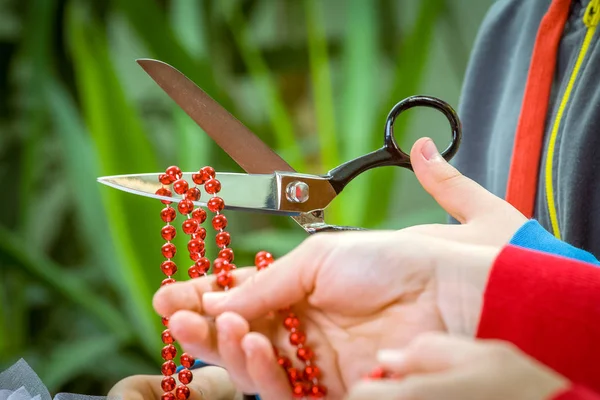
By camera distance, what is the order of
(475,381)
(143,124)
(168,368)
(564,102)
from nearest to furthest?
(475,381), (168,368), (564,102), (143,124)

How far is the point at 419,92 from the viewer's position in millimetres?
1407

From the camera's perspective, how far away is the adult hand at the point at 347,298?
420 mm

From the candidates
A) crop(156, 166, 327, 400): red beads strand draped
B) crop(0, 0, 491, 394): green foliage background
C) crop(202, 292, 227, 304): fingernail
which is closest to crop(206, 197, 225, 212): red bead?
crop(156, 166, 327, 400): red beads strand draped

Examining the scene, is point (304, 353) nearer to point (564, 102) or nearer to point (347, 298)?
point (347, 298)

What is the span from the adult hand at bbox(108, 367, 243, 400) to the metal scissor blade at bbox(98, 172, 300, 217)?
158mm

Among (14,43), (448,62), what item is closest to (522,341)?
(448,62)

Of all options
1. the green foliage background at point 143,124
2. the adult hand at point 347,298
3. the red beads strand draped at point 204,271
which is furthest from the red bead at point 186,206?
the green foliage background at point 143,124

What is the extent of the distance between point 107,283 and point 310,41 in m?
0.71

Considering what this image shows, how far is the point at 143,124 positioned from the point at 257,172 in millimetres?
892

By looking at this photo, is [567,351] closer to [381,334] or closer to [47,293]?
[381,334]

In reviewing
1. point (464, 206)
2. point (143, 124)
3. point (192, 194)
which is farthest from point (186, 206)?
point (143, 124)

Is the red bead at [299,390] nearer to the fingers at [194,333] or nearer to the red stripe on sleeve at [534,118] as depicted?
the fingers at [194,333]

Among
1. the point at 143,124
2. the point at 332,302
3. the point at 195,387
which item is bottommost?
the point at 195,387

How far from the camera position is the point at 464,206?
542 mm
